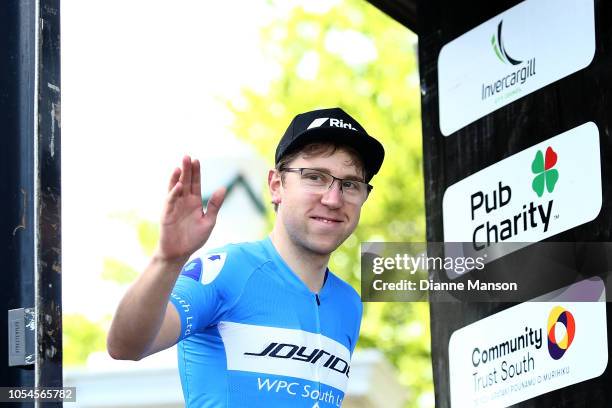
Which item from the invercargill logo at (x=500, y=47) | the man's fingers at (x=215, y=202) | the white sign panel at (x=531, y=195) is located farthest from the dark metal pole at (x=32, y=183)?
the invercargill logo at (x=500, y=47)

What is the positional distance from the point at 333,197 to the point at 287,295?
0.37 metres

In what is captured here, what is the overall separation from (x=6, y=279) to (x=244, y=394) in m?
0.93

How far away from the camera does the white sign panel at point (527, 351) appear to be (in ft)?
13.8

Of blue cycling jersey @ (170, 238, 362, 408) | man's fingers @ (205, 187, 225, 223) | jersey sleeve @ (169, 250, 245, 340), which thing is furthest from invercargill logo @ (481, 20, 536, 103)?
man's fingers @ (205, 187, 225, 223)

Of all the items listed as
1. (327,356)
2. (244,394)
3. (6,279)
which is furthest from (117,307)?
(327,356)

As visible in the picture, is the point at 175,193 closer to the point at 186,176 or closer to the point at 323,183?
the point at 186,176

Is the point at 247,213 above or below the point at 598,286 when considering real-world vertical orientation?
above

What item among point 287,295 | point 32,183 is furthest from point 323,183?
point 32,183

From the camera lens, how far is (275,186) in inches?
152

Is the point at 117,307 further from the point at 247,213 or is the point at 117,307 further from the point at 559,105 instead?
the point at 247,213

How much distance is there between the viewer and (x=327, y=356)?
3.78m

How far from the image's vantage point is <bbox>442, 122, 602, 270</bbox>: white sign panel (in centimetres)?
426

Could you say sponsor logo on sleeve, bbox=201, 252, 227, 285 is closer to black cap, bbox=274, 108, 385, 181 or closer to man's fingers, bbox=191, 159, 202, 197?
black cap, bbox=274, 108, 385, 181

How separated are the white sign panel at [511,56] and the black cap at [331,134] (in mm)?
1005
